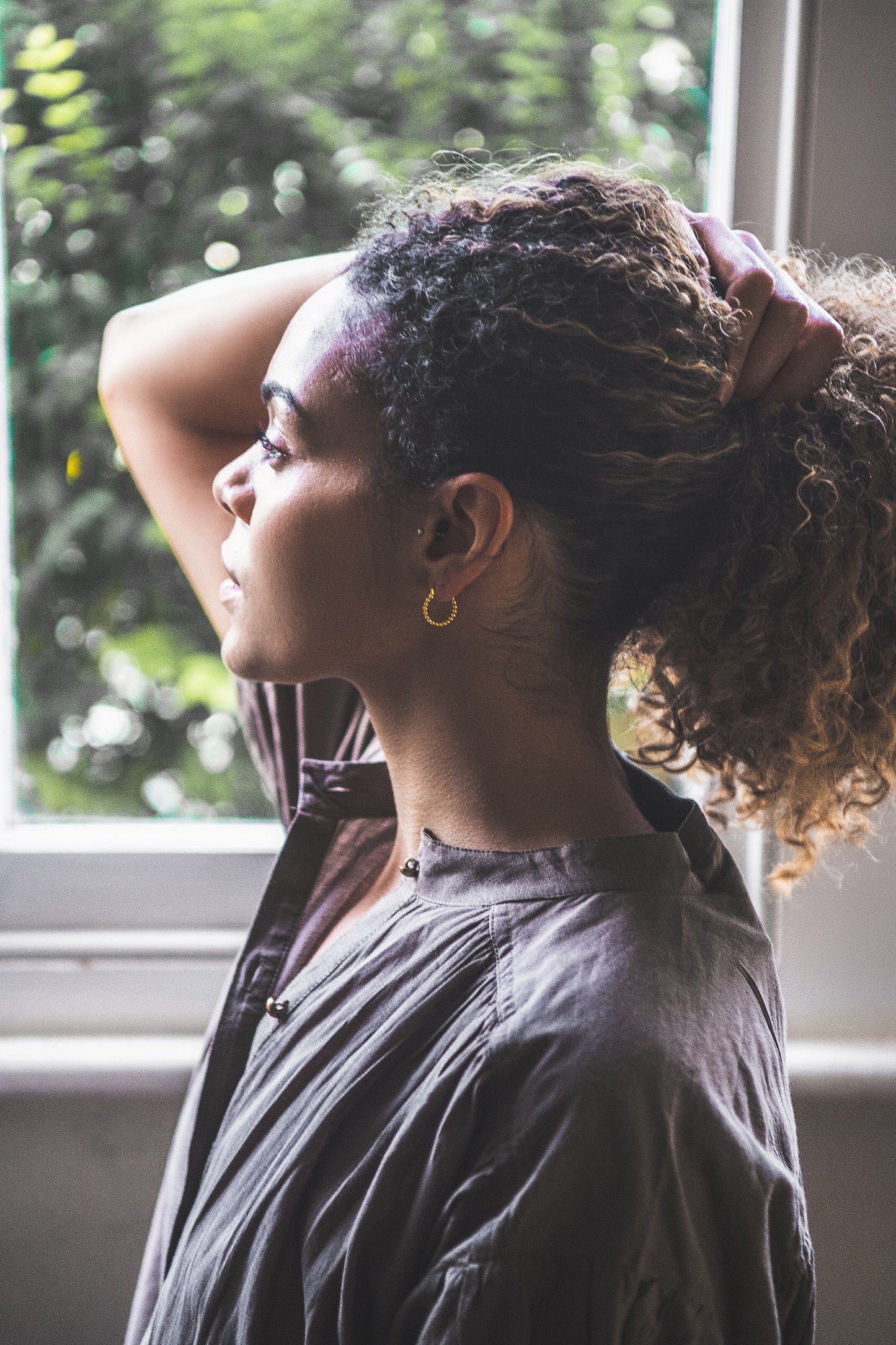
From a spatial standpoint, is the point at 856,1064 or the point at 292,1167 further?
the point at 856,1064

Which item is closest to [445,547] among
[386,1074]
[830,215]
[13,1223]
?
[386,1074]

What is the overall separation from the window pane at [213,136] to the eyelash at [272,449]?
559mm

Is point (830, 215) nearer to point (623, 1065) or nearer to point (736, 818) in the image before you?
point (736, 818)

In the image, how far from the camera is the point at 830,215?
1031 millimetres

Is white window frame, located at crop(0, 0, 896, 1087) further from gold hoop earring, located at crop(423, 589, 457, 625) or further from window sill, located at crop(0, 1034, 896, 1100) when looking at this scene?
gold hoop earring, located at crop(423, 589, 457, 625)

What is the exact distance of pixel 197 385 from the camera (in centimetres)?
93

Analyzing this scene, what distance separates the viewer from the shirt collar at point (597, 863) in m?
0.64

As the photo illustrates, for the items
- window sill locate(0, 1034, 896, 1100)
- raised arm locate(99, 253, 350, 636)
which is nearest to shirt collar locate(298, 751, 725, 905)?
raised arm locate(99, 253, 350, 636)

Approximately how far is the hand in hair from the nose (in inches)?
13.1

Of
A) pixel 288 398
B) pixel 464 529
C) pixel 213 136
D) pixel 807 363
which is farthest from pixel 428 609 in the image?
pixel 213 136

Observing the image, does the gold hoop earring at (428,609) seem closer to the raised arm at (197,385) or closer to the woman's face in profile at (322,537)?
the woman's face in profile at (322,537)

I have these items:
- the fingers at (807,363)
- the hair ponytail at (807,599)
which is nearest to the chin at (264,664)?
the hair ponytail at (807,599)

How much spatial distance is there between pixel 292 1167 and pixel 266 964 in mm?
224

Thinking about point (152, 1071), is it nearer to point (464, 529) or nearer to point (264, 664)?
point (264, 664)
